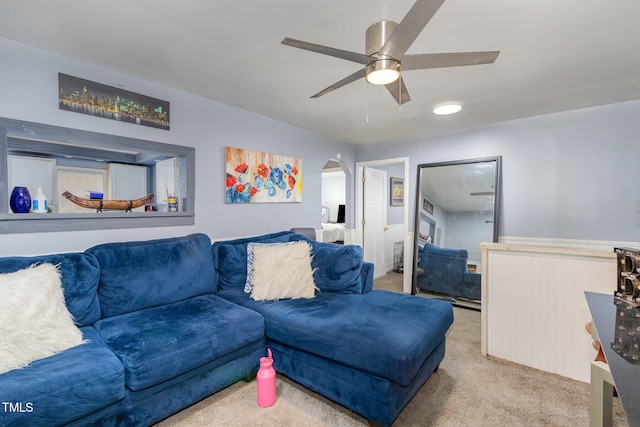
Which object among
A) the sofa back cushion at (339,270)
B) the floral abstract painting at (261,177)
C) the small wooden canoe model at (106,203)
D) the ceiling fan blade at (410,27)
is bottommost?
the sofa back cushion at (339,270)

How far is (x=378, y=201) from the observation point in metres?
5.16

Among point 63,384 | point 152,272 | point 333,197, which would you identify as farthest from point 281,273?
point 333,197

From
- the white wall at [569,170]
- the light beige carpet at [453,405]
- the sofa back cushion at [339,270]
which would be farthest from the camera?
the white wall at [569,170]

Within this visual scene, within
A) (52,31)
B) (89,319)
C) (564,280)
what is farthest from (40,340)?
(564,280)

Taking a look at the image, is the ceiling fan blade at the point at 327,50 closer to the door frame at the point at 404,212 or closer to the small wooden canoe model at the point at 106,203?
the small wooden canoe model at the point at 106,203

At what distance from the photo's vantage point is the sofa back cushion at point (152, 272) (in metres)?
1.99

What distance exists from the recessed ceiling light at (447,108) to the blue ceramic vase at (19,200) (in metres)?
3.47

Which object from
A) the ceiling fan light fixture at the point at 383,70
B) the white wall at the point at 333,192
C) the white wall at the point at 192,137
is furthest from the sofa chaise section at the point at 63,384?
the white wall at the point at 333,192

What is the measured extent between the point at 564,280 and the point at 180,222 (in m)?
3.16

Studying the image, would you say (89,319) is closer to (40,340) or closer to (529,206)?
(40,340)

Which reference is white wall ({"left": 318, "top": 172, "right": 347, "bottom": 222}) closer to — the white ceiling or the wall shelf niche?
the white ceiling

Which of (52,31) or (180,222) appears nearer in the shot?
(52,31)

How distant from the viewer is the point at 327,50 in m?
1.41

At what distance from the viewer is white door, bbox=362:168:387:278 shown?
4.86m
